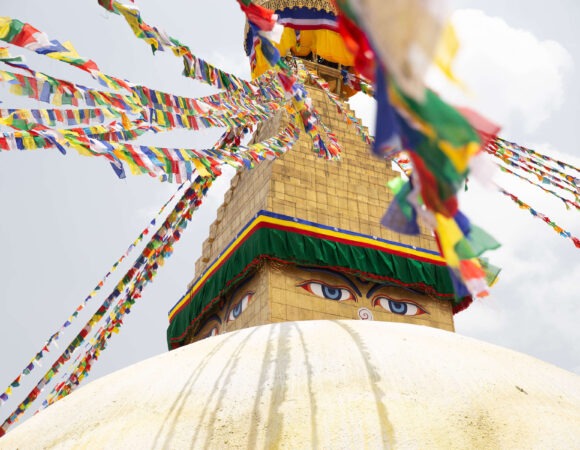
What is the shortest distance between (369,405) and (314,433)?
1.10 ft

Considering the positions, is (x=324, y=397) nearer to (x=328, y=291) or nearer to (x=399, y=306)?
(x=328, y=291)

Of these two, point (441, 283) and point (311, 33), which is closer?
point (441, 283)

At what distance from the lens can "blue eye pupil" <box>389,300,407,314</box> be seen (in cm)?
771

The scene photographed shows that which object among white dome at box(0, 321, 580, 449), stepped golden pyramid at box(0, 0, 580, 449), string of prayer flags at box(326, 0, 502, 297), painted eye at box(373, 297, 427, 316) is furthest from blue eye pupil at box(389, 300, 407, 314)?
string of prayer flags at box(326, 0, 502, 297)

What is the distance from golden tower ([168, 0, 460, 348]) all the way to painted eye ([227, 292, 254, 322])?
2 centimetres

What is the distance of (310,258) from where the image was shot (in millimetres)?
7266

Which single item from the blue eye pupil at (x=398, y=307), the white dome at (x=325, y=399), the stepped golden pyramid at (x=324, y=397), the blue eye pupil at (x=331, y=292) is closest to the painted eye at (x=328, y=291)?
the blue eye pupil at (x=331, y=292)

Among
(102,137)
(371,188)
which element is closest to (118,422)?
(102,137)

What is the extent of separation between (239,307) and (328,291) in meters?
1.06

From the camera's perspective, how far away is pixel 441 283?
787 cm

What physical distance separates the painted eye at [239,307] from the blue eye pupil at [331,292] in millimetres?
819

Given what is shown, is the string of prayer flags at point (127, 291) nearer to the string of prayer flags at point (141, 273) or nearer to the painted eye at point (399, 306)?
the string of prayer flags at point (141, 273)

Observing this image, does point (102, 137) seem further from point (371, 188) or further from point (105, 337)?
point (371, 188)

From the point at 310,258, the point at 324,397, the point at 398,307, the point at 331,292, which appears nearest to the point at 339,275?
the point at 331,292
